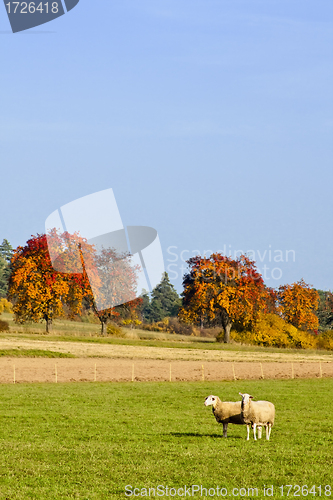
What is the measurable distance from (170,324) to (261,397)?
357 feet

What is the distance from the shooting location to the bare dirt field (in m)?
48.6

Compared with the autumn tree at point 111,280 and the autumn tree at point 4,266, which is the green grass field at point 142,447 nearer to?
the autumn tree at point 111,280

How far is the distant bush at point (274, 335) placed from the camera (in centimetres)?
9106

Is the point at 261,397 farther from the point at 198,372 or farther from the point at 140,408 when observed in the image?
the point at 198,372

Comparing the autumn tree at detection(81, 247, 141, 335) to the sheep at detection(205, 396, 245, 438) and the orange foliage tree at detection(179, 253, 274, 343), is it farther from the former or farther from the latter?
the sheep at detection(205, 396, 245, 438)

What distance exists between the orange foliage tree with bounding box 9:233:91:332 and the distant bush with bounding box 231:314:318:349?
85.7 ft

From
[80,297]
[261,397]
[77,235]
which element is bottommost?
[261,397]

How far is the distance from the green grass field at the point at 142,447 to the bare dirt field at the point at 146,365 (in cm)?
1133

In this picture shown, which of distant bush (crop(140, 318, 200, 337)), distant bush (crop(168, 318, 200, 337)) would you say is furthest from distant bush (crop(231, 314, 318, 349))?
distant bush (crop(168, 318, 200, 337))

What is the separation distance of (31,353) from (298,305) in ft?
186

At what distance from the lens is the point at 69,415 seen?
28984 mm

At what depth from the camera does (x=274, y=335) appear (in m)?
91.6

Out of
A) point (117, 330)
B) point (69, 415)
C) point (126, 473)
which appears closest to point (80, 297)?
point (117, 330)

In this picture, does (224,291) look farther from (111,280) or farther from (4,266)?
(4,266)
